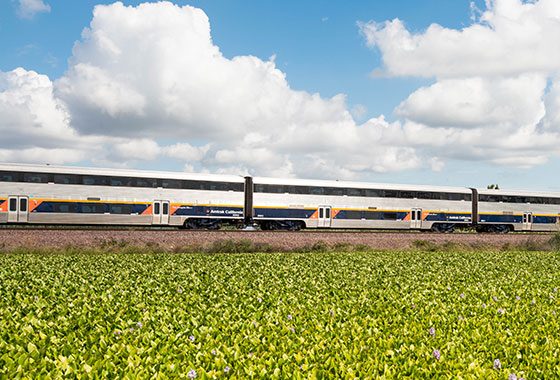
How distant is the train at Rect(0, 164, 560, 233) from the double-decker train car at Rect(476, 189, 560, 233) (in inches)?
3.5

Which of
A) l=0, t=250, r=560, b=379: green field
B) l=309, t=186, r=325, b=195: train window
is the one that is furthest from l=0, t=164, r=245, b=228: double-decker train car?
l=0, t=250, r=560, b=379: green field

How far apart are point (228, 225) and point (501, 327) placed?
106 ft

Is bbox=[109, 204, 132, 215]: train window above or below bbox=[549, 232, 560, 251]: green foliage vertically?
above

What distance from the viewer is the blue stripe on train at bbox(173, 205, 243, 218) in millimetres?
35594

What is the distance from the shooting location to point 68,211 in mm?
32875

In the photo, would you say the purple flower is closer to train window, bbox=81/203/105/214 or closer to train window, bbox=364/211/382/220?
train window, bbox=81/203/105/214

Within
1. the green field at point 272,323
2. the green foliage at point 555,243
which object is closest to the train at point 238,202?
the green foliage at point 555,243

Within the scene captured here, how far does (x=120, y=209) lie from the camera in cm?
3406

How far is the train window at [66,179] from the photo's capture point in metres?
32.8

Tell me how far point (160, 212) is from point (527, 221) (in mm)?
32693

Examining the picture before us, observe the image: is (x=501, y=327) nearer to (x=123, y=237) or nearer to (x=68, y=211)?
(x=123, y=237)

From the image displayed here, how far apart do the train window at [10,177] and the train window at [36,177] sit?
15.3 inches

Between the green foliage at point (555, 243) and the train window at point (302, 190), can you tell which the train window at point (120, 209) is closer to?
the train window at point (302, 190)

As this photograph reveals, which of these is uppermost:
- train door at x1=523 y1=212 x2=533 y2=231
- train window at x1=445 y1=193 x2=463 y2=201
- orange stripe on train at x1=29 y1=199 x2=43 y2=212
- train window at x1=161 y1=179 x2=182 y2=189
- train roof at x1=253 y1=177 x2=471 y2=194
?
train roof at x1=253 y1=177 x2=471 y2=194
